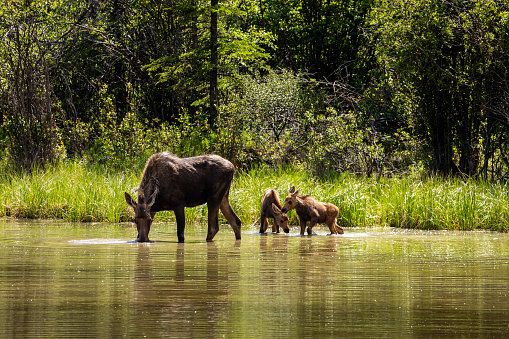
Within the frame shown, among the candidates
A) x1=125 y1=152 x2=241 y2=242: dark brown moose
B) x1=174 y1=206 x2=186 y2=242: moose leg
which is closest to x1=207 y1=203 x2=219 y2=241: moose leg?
x1=125 y1=152 x2=241 y2=242: dark brown moose

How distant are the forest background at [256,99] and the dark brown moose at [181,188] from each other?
5096 millimetres

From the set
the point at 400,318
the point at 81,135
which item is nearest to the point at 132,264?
the point at 400,318

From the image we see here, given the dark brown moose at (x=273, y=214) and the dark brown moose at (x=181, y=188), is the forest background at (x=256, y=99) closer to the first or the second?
the dark brown moose at (x=273, y=214)

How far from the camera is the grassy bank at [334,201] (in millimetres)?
17000

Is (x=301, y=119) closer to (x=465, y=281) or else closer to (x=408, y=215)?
(x=408, y=215)

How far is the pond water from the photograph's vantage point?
5559 mm

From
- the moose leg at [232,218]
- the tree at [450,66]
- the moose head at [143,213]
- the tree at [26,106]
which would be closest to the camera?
the moose head at [143,213]

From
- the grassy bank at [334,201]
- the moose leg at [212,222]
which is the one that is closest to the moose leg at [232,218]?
the moose leg at [212,222]

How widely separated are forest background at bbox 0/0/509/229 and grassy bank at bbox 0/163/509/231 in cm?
47

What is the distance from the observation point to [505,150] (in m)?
22.7

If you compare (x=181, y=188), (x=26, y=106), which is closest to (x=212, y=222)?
(x=181, y=188)

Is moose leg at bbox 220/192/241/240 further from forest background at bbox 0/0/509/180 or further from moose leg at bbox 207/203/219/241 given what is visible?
forest background at bbox 0/0/509/180

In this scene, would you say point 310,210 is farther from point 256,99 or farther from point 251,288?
point 256,99

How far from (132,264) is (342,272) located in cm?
263
